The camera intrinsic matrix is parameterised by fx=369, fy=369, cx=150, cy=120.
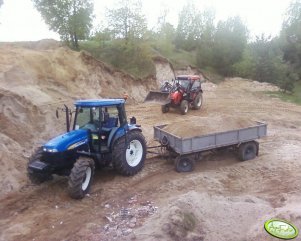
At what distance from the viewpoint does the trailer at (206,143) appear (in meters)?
9.88

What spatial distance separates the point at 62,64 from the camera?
1917cm

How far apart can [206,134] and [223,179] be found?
131 centimetres

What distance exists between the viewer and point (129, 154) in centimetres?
967

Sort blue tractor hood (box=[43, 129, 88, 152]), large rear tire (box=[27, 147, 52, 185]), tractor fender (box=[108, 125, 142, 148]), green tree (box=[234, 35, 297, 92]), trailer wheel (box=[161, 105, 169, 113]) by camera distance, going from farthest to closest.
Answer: green tree (box=[234, 35, 297, 92]), trailer wheel (box=[161, 105, 169, 113]), tractor fender (box=[108, 125, 142, 148]), large rear tire (box=[27, 147, 52, 185]), blue tractor hood (box=[43, 129, 88, 152])

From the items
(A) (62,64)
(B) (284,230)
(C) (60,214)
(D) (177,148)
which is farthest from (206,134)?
(A) (62,64)

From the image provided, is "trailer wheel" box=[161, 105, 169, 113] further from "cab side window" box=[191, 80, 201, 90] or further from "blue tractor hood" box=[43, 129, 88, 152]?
"blue tractor hood" box=[43, 129, 88, 152]

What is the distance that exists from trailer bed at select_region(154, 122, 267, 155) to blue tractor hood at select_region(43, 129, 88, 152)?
2.56m

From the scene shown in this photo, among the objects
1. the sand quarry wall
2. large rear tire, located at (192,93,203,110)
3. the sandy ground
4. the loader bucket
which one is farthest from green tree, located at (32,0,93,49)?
the sandy ground

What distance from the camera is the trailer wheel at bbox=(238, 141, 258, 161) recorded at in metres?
11.0

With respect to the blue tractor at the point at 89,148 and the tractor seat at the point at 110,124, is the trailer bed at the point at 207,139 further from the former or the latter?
the tractor seat at the point at 110,124

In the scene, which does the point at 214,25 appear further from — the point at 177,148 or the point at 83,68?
the point at 177,148

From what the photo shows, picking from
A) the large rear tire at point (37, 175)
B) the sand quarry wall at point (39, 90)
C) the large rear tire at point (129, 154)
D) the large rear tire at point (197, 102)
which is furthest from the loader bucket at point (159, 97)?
the large rear tire at point (37, 175)

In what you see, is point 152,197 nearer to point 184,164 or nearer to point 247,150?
point 184,164

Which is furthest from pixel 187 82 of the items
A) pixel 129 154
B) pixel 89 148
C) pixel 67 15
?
pixel 89 148
